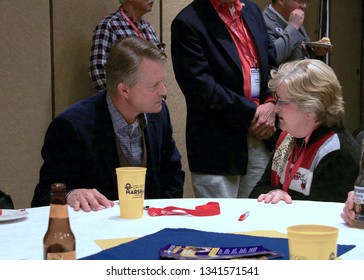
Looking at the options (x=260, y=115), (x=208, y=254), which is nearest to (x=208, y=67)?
(x=260, y=115)

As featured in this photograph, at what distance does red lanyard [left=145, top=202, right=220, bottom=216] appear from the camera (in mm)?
1750

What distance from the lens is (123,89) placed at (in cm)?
248

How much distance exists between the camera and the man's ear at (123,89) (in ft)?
8.08

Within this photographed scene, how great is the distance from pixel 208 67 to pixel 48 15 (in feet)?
4.81

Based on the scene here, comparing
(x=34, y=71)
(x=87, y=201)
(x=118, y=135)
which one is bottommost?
(x=87, y=201)

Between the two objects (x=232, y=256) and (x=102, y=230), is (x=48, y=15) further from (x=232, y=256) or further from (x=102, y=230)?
(x=232, y=256)

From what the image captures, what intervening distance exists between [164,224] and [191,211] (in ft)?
0.51

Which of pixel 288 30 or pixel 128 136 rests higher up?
pixel 288 30

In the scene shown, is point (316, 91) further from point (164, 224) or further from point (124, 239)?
point (124, 239)

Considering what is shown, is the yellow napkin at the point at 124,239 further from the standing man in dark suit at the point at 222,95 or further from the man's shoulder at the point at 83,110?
the standing man in dark suit at the point at 222,95

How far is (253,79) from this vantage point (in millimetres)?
3129

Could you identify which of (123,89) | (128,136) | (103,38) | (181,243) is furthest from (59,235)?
(103,38)

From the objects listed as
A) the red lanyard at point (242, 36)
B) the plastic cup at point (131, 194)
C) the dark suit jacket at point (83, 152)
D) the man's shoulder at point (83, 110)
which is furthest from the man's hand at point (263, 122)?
the plastic cup at point (131, 194)

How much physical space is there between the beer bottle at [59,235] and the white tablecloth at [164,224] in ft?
0.77
